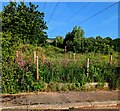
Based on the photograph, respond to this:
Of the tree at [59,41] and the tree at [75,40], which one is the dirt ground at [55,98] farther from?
the tree at [59,41]

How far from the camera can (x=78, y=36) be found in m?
49.0

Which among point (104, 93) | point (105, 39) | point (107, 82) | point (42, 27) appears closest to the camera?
point (104, 93)

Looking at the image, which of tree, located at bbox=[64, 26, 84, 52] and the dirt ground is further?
tree, located at bbox=[64, 26, 84, 52]

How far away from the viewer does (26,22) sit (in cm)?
3241

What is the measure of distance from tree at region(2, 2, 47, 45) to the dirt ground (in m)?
20.2

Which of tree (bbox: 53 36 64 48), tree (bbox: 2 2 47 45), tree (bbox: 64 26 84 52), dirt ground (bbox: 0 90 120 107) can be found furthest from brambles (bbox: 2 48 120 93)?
tree (bbox: 53 36 64 48)

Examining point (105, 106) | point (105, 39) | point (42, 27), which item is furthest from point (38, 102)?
point (105, 39)

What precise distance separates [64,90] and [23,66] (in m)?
1.81

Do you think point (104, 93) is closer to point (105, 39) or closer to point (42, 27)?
point (42, 27)

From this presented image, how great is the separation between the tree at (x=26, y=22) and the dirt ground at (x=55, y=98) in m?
20.2

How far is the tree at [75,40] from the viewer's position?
44.4 metres

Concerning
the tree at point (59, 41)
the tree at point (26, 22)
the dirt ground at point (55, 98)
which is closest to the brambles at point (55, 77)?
the dirt ground at point (55, 98)

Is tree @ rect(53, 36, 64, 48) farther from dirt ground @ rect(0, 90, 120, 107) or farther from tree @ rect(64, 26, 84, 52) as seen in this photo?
dirt ground @ rect(0, 90, 120, 107)

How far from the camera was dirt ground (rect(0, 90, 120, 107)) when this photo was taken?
29.1ft
